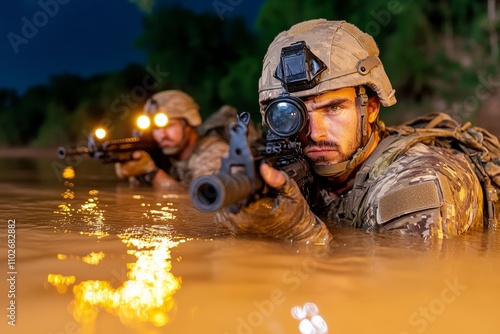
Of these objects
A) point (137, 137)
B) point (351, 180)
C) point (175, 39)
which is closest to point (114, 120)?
point (175, 39)

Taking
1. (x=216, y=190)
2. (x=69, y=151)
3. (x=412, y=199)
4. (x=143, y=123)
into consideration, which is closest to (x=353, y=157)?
(x=412, y=199)

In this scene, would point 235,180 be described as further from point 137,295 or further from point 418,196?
point 418,196

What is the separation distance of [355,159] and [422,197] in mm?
544

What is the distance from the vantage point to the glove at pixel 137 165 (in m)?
5.53

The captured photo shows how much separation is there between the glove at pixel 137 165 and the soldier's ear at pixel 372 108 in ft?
10.2

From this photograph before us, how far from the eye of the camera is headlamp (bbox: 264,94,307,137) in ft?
8.08

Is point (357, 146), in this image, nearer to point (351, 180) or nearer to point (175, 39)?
point (351, 180)

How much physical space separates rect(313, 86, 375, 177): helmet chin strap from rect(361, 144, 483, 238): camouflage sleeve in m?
0.23

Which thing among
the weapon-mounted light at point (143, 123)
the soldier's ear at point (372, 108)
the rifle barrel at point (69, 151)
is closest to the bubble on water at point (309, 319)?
the soldier's ear at point (372, 108)

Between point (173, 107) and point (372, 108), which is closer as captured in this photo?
point (372, 108)

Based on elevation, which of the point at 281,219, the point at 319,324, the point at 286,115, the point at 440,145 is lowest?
the point at 319,324

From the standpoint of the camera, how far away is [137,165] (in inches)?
219

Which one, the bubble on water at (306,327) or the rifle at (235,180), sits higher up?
the rifle at (235,180)

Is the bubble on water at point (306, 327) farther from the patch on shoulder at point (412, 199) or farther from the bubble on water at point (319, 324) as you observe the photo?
the patch on shoulder at point (412, 199)
